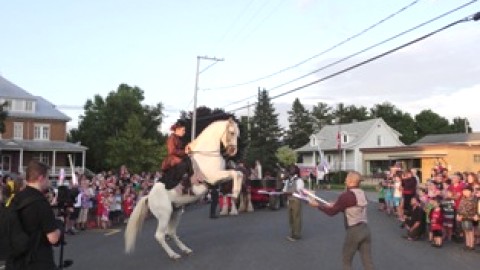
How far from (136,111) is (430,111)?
5944 centimetres

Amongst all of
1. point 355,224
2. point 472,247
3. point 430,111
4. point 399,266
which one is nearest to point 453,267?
point 399,266

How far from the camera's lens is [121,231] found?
1812cm

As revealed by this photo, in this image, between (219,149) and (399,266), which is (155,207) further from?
A: (399,266)

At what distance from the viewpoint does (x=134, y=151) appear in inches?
2689

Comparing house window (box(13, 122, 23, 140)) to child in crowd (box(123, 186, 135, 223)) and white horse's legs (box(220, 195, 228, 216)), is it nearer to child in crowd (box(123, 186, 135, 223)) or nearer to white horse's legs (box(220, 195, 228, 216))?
white horse's legs (box(220, 195, 228, 216))

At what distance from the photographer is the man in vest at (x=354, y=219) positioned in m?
8.29

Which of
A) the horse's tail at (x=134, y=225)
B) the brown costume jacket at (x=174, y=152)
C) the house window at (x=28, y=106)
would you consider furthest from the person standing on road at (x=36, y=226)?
the house window at (x=28, y=106)

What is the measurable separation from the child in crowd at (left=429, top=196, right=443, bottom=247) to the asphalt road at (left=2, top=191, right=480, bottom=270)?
0.84 feet

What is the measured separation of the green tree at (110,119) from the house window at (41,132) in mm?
12060

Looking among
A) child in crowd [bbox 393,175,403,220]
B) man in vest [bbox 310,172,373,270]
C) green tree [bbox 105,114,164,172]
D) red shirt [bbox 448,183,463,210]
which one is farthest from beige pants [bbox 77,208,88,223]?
green tree [bbox 105,114,164,172]

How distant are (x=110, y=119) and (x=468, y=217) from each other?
6794 centimetres

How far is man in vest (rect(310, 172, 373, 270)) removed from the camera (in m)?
8.29

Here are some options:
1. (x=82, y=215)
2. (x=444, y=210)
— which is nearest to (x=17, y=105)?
(x=82, y=215)

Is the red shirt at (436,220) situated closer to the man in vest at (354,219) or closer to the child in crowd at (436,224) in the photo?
the child in crowd at (436,224)
